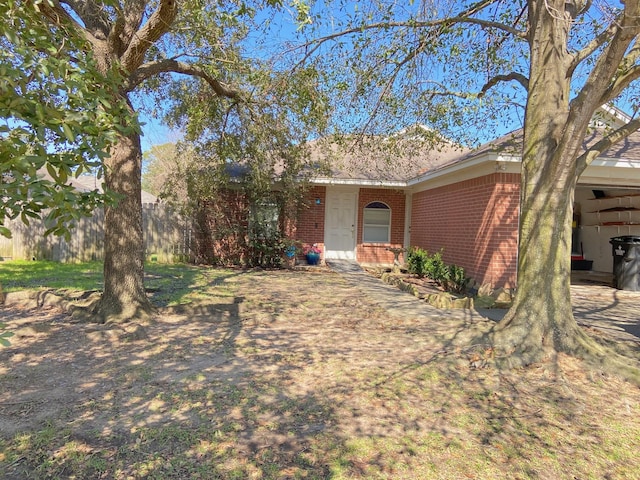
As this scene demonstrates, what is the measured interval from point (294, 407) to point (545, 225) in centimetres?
352

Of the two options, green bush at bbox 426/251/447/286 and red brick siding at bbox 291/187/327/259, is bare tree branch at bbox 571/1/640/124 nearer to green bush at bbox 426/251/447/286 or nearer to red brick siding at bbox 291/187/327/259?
green bush at bbox 426/251/447/286

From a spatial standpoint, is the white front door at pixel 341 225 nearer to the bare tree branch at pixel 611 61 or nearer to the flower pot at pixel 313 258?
the flower pot at pixel 313 258

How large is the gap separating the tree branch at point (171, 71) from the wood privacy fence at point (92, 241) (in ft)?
22.2

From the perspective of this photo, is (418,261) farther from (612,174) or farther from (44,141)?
(44,141)

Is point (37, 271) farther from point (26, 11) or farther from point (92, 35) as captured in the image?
point (26, 11)

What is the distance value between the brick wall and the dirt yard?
3747 millimetres

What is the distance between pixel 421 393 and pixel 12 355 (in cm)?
436

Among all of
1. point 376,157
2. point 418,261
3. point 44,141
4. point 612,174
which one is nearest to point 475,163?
point 376,157

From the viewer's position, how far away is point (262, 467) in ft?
8.99

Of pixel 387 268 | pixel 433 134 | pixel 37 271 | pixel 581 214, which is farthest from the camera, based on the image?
pixel 581 214

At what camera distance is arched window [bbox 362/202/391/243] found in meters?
15.1

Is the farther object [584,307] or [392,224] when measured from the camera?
[392,224]

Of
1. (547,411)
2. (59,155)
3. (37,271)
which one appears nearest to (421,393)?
(547,411)

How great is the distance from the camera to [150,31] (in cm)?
581
